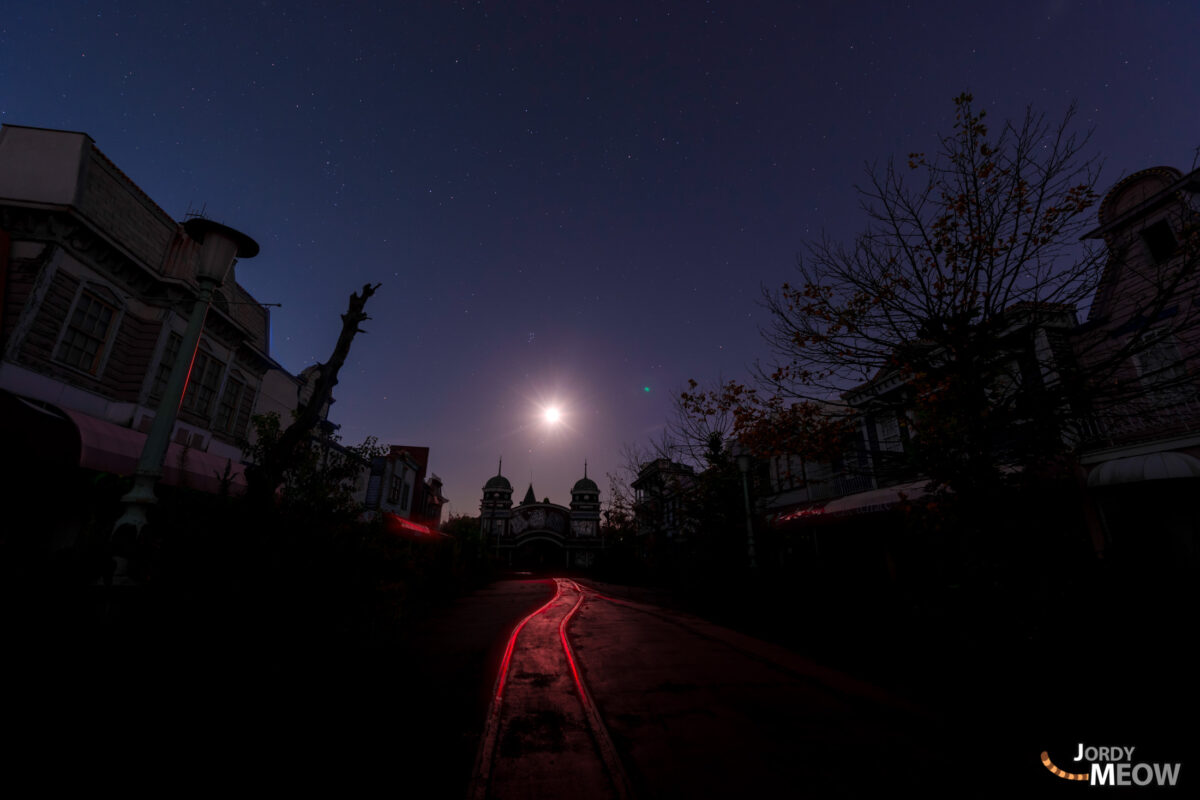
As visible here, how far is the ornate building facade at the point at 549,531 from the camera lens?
204 feet

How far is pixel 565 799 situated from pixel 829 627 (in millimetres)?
8173

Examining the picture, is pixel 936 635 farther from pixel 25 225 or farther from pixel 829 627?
pixel 25 225

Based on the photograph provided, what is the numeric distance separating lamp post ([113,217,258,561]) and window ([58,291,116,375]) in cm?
931

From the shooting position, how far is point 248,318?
15883 millimetres

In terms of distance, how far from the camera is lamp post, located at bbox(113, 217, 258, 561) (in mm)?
3811

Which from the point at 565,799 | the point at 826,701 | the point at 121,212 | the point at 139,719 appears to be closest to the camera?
the point at 139,719

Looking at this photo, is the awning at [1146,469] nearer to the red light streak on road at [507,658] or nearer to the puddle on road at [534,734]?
the red light streak on road at [507,658]

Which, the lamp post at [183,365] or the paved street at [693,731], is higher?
the lamp post at [183,365]

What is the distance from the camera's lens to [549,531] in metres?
62.2

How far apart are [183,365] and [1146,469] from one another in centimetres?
1864

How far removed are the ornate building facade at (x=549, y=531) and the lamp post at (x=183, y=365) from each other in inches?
2230

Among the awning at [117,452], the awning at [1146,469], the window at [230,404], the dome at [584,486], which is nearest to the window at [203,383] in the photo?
the window at [230,404]

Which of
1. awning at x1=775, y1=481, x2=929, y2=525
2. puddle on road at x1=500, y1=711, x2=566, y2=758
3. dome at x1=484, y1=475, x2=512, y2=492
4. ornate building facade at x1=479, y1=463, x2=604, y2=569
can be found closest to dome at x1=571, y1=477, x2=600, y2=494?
ornate building facade at x1=479, y1=463, x2=604, y2=569

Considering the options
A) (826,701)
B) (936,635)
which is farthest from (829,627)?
(826,701)
